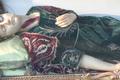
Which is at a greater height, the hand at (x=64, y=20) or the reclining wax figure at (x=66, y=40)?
the hand at (x=64, y=20)

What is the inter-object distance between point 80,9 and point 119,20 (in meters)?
0.19

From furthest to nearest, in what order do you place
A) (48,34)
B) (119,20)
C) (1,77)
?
(119,20) → (48,34) → (1,77)

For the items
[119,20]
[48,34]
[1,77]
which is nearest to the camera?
[1,77]

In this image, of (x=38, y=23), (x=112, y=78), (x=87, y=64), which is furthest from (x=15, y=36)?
(x=112, y=78)

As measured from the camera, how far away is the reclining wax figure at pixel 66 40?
1389 millimetres

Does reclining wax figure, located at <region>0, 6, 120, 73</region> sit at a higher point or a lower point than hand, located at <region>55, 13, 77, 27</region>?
lower

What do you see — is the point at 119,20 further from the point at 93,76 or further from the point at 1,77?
the point at 1,77

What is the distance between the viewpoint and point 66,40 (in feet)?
4.79

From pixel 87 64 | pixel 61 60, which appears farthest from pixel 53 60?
pixel 87 64

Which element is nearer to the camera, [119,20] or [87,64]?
[87,64]

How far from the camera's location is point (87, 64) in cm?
142

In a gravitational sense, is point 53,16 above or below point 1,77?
above

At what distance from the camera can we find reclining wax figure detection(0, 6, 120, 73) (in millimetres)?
1389

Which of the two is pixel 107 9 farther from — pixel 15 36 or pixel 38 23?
pixel 15 36
